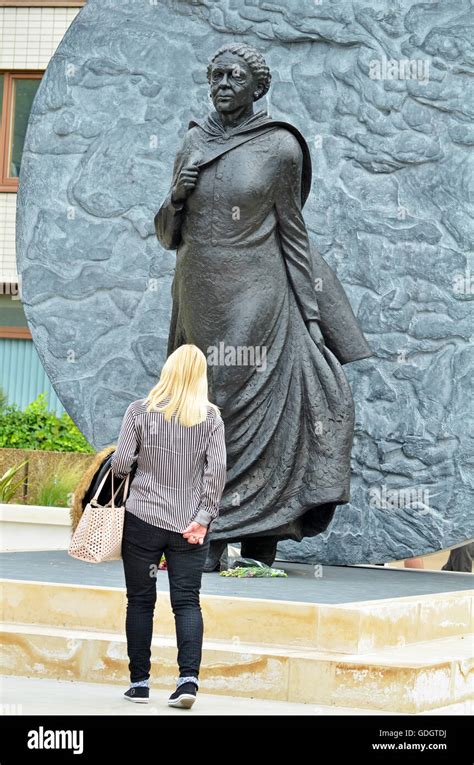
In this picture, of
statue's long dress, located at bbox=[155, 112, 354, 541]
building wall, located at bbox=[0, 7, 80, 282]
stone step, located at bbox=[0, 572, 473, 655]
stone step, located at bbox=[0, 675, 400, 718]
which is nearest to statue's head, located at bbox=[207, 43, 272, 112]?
statue's long dress, located at bbox=[155, 112, 354, 541]

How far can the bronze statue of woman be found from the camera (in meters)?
7.65

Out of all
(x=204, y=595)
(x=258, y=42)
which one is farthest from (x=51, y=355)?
(x=204, y=595)

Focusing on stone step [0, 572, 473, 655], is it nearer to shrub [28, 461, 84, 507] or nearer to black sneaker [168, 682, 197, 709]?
black sneaker [168, 682, 197, 709]

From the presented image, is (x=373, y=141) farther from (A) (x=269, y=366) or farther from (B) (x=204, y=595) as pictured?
(B) (x=204, y=595)

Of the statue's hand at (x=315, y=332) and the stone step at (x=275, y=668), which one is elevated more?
the statue's hand at (x=315, y=332)

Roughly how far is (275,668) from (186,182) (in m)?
2.74

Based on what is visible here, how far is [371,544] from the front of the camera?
9367 mm

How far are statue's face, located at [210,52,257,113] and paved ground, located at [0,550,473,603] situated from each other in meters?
2.39

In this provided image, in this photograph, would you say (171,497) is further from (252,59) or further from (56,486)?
(56,486)

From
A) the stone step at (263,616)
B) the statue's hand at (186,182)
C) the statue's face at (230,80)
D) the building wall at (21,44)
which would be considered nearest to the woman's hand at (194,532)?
the stone step at (263,616)

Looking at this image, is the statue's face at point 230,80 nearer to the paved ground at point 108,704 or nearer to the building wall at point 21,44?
the paved ground at point 108,704

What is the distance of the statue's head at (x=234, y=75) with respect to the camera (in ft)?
25.2

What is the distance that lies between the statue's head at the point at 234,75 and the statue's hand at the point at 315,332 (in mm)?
1167

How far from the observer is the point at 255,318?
7688mm
